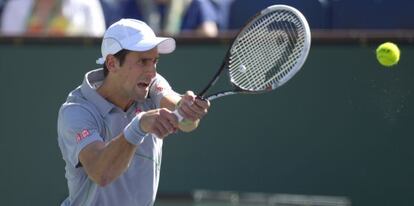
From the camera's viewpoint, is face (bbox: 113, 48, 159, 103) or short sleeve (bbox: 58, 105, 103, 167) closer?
short sleeve (bbox: 58, 105, 103, 167)

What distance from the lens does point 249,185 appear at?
6137 millimetres

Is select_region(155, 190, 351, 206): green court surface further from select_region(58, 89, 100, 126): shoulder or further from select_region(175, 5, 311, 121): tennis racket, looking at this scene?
select_region(58, 89, 100, 126): shoulder

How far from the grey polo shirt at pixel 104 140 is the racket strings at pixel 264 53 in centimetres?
50

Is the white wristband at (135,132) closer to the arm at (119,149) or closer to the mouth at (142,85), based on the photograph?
the arm at (119,149)

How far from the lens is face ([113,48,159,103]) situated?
169 inches

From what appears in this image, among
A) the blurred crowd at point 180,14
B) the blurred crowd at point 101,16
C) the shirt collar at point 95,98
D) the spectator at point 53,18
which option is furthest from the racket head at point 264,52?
the spectator at point 53,18

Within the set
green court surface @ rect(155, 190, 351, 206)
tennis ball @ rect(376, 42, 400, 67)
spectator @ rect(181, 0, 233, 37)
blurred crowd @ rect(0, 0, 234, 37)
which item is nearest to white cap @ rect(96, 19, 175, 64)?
tennis ball @ rect(376, 42, 400, 67)

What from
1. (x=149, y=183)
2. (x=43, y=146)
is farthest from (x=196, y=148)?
(x=149, y=183)

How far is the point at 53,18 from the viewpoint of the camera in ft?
A: 22.6

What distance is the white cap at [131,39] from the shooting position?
4262 mm

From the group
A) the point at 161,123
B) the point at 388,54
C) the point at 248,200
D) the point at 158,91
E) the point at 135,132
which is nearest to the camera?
the point at 161,123

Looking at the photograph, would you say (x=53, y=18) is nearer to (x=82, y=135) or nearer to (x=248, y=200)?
(x=248, y=200)

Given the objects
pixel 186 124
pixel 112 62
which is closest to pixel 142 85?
pixel 112 62

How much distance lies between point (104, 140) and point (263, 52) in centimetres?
87
